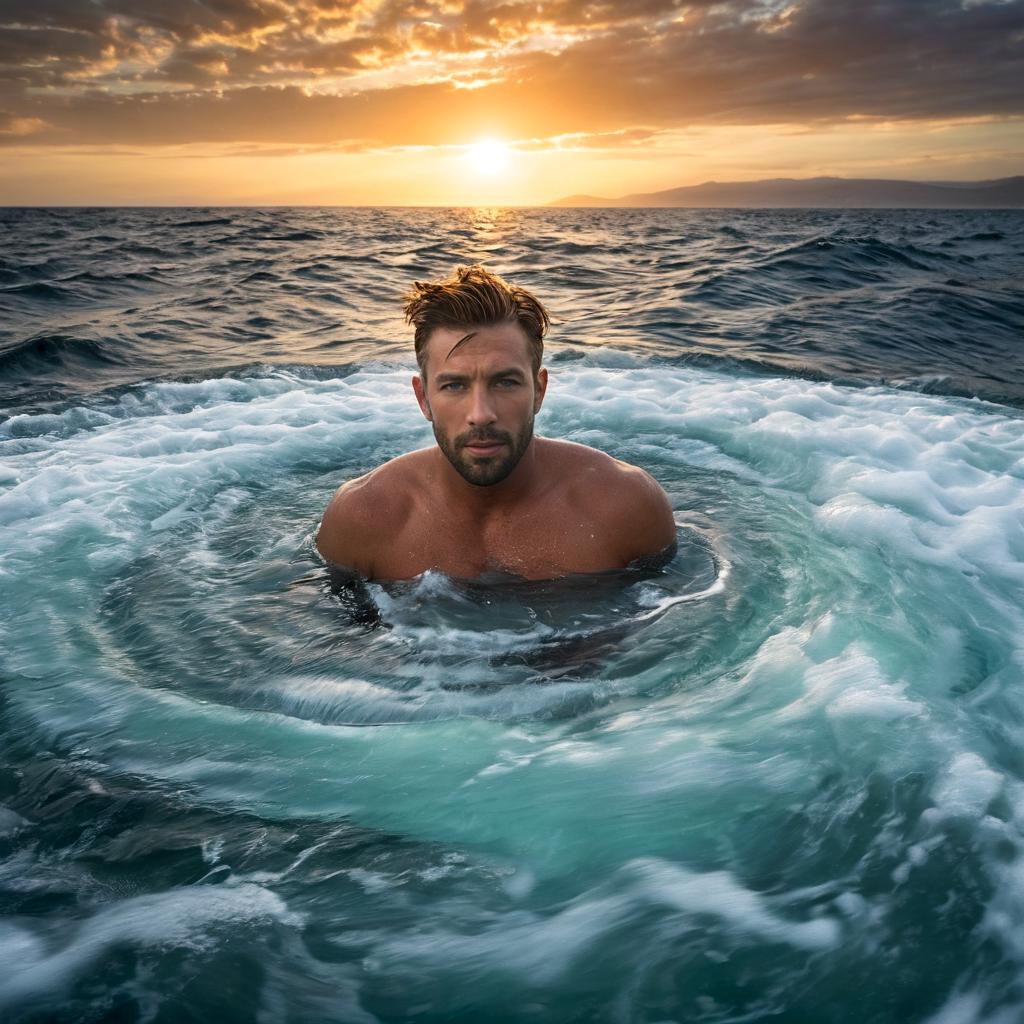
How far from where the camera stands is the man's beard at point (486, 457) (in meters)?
3.21

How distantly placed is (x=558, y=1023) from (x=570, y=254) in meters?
21.5

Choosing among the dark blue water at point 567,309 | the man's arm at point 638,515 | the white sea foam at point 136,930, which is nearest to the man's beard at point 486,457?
the man's arm at point 638,515

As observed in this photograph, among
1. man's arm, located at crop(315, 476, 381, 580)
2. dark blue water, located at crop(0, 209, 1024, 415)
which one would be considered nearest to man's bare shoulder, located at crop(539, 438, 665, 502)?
man's arm, located at crop(315, 476, 381, 580)

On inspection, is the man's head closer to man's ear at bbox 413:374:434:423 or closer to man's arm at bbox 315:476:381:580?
man's ear at bbox 413:374:434:423

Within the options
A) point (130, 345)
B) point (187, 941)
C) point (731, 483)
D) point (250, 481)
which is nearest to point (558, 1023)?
point (187, 941)

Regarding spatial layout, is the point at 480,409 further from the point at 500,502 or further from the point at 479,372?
the point at 500,502

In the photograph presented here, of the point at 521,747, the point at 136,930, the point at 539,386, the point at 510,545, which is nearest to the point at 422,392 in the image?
the point at 539,386

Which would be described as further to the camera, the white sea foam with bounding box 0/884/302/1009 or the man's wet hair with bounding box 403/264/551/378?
the man's wet hair with bounding box 403/264/551/378

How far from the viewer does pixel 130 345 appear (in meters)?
9.86

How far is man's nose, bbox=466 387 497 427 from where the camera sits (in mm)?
3170

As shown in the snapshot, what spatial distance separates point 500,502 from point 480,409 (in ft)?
1.72

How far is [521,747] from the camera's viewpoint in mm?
2641

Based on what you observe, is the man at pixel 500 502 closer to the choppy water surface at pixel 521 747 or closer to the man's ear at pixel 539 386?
the man's ear at pixel 539 386

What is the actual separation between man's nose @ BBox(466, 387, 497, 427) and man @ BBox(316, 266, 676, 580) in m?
0.12
